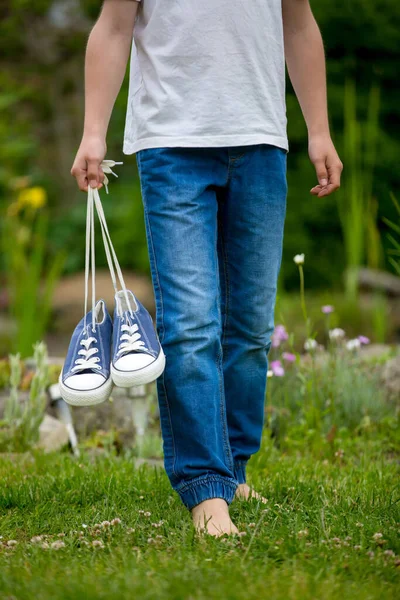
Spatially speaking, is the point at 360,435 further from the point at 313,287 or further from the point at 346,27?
the point at 346,27

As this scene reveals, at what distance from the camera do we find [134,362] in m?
1.92

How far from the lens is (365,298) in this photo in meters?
6.68

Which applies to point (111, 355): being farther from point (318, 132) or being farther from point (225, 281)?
point (318, 132)

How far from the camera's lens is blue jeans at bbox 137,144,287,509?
6.73ft

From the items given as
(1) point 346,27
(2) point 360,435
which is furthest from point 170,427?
(1) point 346,27

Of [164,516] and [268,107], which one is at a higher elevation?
[268,107]

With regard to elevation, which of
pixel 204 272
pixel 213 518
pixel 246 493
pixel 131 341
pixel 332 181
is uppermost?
pixel 332 181

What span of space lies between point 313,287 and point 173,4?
5129 millimetres

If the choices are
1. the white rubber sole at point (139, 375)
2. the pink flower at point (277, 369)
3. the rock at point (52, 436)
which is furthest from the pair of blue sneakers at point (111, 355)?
the pink flower at point (277, 369)

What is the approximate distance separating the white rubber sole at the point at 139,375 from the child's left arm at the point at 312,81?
2.25ft

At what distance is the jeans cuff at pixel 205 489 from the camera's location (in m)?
A: 2.06

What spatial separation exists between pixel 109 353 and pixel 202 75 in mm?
683

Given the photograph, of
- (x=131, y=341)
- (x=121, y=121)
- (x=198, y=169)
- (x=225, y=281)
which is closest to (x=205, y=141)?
(x=198, y=169)

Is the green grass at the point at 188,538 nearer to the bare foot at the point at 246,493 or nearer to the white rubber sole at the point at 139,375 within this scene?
the bare foot at the point at 246,493
